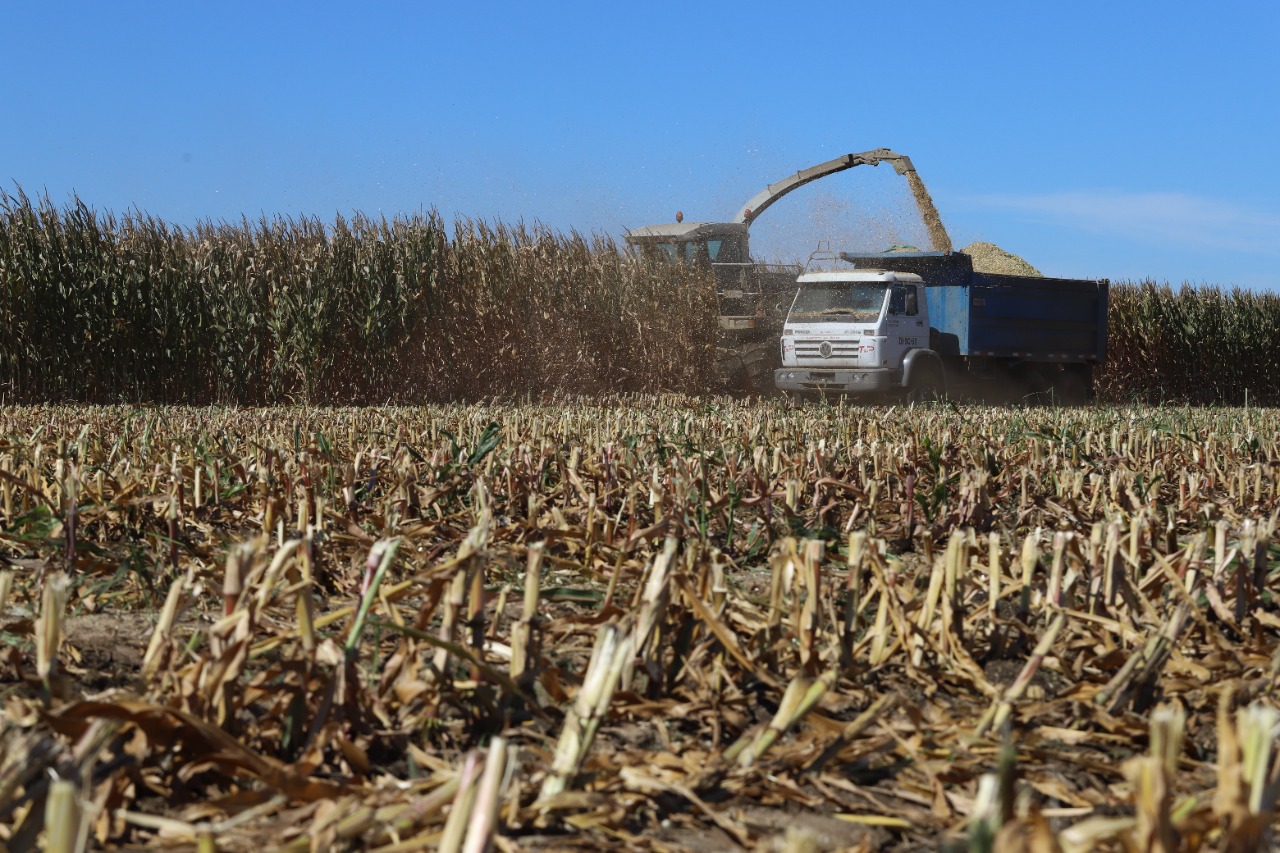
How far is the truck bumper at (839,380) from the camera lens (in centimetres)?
1727

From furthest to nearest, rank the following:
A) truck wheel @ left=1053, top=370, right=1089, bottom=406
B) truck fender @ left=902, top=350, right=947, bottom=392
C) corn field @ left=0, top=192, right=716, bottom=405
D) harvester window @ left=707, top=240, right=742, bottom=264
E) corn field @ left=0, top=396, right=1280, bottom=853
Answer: harvester window @ left=707, top=240, right=742, bottom=264 → truck wheel @ left=1053, top=370, right=1089, bottom=406 → truck fender @ left=902, top=350, right=947, bottom=392 → corn field @ left=0, top=192, right=716, bottom=405 → corn field @ left=0, top=396, right=1280, bottom=853

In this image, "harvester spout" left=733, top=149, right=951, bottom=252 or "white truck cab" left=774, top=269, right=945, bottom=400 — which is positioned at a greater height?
"harvester spout" left=733, top=149, right=951, bottom=252

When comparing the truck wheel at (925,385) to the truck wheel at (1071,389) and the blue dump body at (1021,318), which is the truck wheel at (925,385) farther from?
the truck wheel at (1071,389)

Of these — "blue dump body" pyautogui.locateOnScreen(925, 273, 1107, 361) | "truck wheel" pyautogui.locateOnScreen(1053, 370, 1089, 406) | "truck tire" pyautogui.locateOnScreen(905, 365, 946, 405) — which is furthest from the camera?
"truck wheel" pyautogui.locateOnScreen(1053, 370, 1089, 406)

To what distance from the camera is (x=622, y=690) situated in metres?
2.26

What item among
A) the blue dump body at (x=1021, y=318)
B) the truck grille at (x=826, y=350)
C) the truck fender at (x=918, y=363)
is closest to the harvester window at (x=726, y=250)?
the blue dump body at (x=1021, y=318)

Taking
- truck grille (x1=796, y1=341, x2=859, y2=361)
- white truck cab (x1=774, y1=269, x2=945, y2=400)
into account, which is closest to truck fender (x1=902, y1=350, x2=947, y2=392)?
white truck cab (x1=774, y1=269, x2=945, y2=400)

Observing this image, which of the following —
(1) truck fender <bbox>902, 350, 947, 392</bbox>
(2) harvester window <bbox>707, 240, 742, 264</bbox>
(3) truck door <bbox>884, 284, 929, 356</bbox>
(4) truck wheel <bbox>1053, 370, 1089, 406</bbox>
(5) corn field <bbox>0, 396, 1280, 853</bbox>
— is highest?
(2) harvester window <bbox>707, 240, 742, 264</bbox>

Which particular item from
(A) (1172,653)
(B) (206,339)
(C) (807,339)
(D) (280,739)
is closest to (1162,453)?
(A) (1172,653)

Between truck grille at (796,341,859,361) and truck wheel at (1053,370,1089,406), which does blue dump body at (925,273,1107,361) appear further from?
truck grille at (796,341,859,361)

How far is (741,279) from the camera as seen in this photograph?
68.7 feet

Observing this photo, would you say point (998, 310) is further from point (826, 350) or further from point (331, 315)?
point (331, 315)

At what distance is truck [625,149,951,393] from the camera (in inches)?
797

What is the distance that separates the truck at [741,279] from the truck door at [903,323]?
283cm
